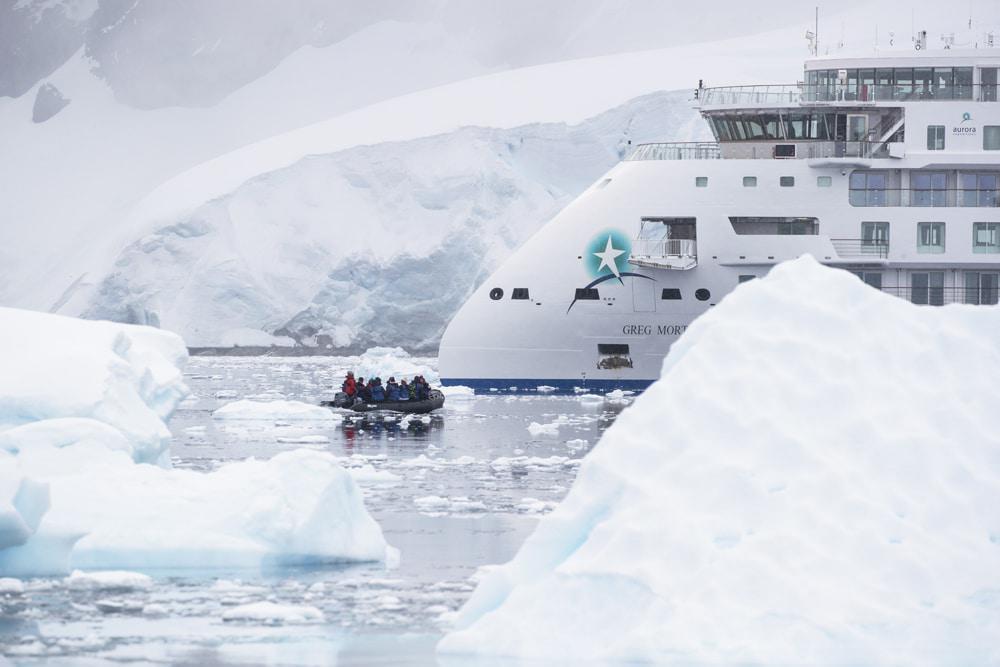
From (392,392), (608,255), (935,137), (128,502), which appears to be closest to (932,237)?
(935,137)

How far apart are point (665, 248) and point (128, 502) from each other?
26915mm

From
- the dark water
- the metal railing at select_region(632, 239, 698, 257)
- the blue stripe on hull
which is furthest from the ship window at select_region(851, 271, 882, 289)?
the dark water

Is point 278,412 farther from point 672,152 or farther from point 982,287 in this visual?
point 982,287

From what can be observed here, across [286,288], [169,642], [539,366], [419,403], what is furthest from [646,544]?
[286,288]

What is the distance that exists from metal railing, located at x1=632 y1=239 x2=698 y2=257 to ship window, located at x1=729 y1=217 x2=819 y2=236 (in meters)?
1.23

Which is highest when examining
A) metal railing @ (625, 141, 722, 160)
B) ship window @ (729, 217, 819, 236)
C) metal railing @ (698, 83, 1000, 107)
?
metal railing @ (698, 83, 1000, 107)

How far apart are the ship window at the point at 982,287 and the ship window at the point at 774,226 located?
14.5ft

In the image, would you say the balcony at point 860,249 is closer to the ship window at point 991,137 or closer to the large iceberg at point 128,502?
the ship window at point 991,137

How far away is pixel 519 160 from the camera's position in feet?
241

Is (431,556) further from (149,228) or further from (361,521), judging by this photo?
(149,228)

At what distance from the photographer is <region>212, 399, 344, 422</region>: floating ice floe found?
32500mm

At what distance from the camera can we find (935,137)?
40344 mm

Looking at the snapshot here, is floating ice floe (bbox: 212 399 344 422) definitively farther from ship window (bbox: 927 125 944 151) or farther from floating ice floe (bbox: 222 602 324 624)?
floating ice floe (bbox: 222 602 324 624)

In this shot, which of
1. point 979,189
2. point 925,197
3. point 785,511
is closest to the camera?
point 785,511
